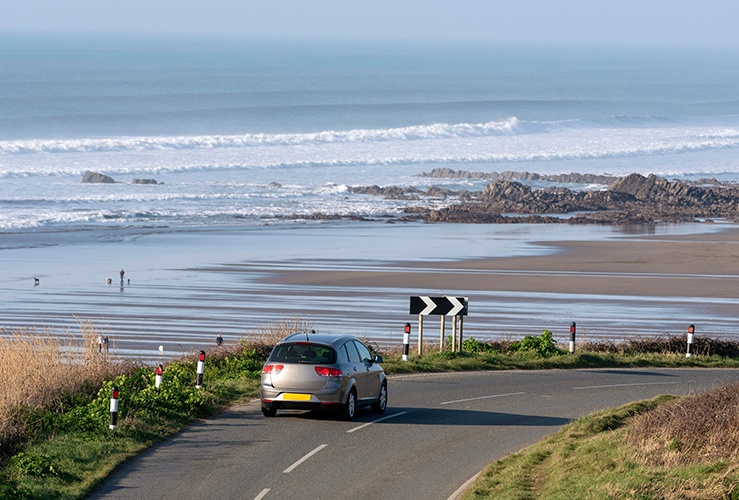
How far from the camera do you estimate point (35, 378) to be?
18.0m

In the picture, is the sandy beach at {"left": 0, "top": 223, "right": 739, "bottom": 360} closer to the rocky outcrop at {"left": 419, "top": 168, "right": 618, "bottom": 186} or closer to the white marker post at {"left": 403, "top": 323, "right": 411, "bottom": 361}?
the white marker post at {"left": 403, "top": 323, "right": 411, "bottom": 361}

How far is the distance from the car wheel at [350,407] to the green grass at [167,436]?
231cm

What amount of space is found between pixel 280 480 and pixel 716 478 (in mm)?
5448

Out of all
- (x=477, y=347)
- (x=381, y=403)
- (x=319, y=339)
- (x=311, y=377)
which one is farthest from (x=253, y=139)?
(x=311, y=377)

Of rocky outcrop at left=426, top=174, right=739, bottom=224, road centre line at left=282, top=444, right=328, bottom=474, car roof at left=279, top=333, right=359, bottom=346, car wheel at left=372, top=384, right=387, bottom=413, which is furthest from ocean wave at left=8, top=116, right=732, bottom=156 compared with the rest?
road centre line at left=282, top=444, right=328, bottom=474

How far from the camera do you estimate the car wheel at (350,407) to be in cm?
1839

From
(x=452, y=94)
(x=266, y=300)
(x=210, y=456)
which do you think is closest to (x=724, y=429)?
(x=210, y=456)

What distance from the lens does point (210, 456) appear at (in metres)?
15.9

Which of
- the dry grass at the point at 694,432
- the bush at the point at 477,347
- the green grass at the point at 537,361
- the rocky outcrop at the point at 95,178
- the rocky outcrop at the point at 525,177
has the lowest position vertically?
the green grass at the point at 537,361

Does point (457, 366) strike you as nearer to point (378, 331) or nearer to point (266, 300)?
point (378, 331)

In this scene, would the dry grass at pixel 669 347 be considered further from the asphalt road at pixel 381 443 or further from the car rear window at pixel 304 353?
the car rear window at pixel 304 353

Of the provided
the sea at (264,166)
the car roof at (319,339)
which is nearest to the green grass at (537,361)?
the sea at (264,166)

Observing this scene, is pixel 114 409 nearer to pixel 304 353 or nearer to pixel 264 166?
pixel 304 353

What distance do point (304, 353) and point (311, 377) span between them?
45 centimetres
